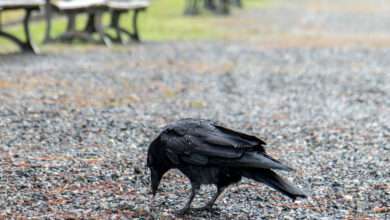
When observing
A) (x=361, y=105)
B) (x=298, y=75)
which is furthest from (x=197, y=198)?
(x=298, y=75)

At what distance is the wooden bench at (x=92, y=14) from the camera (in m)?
18.1

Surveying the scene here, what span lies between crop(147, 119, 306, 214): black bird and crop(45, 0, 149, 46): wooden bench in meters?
12.2

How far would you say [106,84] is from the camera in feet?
43.1

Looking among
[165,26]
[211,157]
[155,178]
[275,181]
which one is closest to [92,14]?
[165,26]

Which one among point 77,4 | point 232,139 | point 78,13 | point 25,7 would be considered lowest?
point 78,13

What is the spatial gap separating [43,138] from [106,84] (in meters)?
4.47

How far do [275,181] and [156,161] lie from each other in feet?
3.36

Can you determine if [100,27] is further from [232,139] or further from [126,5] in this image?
[232,139]

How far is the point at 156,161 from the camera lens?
6.09 m

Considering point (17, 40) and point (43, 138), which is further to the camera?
point (17, 40)

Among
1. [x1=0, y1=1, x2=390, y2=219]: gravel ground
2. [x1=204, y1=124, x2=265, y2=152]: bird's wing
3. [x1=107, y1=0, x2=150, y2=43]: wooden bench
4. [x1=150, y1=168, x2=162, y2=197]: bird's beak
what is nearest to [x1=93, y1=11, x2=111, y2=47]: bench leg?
[x1=107, y1=0, x2=150, y2=43]: wooden bench

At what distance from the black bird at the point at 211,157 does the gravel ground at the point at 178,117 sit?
13.8 inches

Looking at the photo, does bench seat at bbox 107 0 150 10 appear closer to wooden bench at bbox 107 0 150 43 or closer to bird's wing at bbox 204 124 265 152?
wooden bench at bbox 107 0 150 43

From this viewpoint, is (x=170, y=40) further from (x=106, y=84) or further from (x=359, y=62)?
(x=106, y=84)
